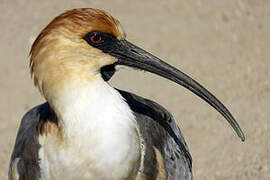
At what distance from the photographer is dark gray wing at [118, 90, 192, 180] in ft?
15.1

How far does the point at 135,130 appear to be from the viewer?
4238 millimetres

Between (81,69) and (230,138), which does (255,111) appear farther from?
(81,69)

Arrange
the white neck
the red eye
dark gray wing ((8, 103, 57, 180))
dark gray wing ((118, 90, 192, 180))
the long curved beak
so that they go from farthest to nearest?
dark gray wing ((118, 90, 192, 180)) → dark gray wing ((8, 103, 57, 180)) → the long curved beak → the red eye → the white neck

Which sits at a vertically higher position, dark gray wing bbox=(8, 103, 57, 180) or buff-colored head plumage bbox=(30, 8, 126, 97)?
buff-colored head plumage bbox=(30, 8, 126, 97)

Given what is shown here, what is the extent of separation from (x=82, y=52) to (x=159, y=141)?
115 centimetres

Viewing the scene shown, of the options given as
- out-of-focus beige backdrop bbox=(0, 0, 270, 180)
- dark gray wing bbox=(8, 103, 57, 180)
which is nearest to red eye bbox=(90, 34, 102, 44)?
dark gray wing bbox=(8, 103, 57, 180)

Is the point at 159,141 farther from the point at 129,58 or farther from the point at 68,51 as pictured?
the point at 68,51

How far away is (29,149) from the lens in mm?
4543

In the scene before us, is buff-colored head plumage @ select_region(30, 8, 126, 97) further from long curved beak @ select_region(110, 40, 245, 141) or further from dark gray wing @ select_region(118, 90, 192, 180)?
dark gray wing @ select_region(118, 90, 192, 180)

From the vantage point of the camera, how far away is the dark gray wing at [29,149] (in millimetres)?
4438

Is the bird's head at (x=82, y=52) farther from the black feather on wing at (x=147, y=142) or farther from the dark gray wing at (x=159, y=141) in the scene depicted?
the dark gray wing at (x=159, y=141)

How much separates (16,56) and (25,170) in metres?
5.46

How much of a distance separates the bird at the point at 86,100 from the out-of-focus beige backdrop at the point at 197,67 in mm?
2786

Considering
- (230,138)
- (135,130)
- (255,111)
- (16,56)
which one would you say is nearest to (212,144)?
(230,138)
